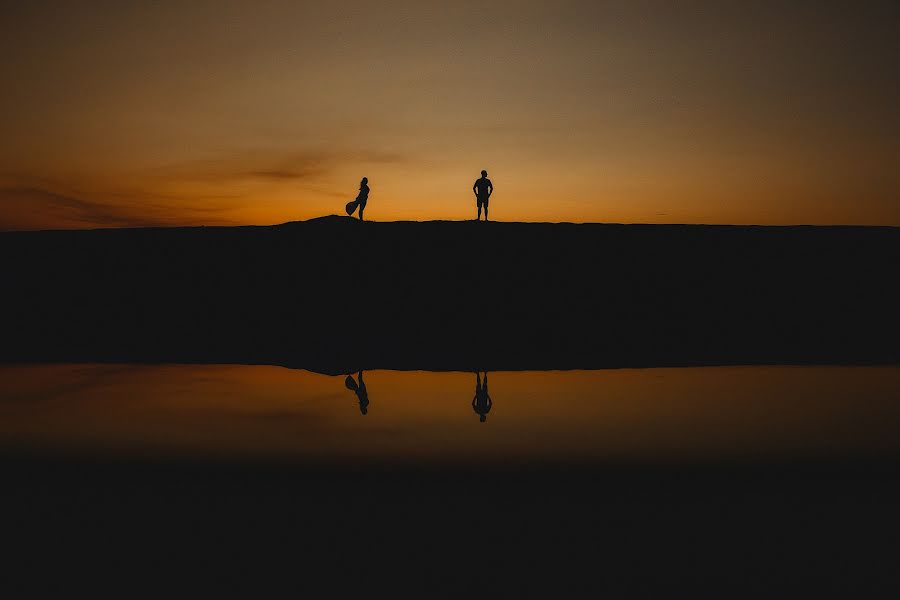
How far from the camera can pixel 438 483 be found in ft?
19.4

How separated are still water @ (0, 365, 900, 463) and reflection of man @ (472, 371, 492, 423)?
0.9 inches

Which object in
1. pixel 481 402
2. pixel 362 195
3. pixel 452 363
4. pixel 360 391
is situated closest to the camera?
pixel 481 402

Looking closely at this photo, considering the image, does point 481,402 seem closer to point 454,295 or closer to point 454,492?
point 454,492

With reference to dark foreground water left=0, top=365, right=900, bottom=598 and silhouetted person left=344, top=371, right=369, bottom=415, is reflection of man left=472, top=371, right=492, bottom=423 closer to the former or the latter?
dark foreground water left=0, top=365, right=900, bottom=598

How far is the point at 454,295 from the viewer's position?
18516 millimetres

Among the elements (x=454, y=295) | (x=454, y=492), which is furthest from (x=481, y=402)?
(x=454, y=295)

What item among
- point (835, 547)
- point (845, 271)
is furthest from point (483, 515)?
point (845, 271)

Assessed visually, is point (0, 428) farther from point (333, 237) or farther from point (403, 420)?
point (333, 237)

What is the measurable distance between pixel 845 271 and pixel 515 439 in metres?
16.0

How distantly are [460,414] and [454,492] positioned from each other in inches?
113

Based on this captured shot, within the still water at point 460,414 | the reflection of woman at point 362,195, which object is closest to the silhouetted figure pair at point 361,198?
the reflection of woman at point 362,195

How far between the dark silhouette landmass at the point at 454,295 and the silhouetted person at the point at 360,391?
4.61ft

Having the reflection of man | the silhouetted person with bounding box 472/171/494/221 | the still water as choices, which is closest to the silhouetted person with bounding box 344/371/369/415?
the still water

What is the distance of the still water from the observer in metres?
7.04
